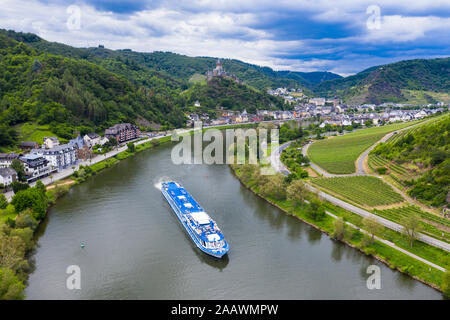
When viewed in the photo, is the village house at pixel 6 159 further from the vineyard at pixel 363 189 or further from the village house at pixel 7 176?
the vineyard at pixel 363 189

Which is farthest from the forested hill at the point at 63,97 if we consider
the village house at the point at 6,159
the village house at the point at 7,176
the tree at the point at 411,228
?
the tree at the point at 411,228

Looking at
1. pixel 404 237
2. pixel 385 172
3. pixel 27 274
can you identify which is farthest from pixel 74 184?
pixel 385 172

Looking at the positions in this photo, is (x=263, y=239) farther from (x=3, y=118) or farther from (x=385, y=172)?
(x=3, y=118)

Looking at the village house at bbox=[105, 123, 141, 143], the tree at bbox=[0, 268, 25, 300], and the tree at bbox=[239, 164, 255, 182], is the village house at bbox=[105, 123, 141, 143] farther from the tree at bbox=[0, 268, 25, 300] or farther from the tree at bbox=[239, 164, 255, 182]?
the tree at bbox=[0, 268, 25, 300]

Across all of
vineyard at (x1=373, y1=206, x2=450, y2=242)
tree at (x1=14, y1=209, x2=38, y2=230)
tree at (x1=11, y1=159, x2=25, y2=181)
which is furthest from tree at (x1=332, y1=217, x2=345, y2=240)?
tree at (x1=11, y1=159, x2=25, y2=181)

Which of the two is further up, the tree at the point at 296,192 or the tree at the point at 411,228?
the tree at the point at 296,192
